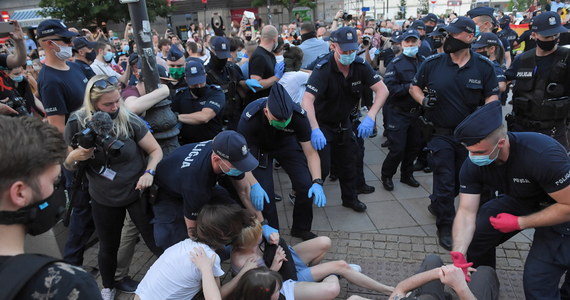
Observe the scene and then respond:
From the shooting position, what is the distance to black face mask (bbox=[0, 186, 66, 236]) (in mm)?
1146

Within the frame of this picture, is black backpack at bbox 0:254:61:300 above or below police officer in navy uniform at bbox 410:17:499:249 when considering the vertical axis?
above

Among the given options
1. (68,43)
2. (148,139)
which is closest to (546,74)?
(148,139)

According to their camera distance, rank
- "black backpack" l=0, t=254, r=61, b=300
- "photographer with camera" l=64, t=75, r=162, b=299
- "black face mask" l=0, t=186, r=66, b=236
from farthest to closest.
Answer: "photographer with camera" l=64, t=75, r=162, b=299 < "black face mask" l=0, t=186, r=66, b=236 < "black backpack" l=0, t=254, r=61, b=300

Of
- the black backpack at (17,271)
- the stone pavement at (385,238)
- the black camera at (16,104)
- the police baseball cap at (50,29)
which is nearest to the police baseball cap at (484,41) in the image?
the stone pavement at (385,238)

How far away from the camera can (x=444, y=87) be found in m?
3.70

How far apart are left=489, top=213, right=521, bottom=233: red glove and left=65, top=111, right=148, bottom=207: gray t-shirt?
2.60 meters

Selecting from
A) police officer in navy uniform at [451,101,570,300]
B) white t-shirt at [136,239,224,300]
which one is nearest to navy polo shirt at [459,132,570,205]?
police officer in navy uniform at [451,101,570,300]

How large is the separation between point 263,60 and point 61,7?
3059 centimetres

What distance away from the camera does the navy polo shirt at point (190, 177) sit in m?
2.64

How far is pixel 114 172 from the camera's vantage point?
2.83 m

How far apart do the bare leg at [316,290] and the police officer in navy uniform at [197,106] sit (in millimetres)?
1994

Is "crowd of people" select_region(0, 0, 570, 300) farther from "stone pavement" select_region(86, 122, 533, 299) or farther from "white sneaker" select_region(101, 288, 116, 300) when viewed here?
"stone pavement" select_region(86, 122, 533, 299)

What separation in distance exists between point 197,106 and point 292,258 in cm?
194

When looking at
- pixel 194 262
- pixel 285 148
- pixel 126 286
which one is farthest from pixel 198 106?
pixel 194 262
